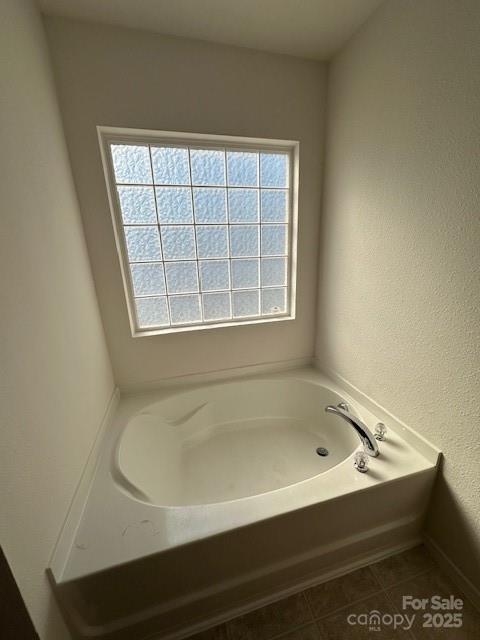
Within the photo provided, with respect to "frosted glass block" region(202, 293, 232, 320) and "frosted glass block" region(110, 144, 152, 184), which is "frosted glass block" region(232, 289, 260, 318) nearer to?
"frosted glass block" region(202, 293, 232, 320)

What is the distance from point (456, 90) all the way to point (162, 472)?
2042mm

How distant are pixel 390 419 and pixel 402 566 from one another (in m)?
0.60

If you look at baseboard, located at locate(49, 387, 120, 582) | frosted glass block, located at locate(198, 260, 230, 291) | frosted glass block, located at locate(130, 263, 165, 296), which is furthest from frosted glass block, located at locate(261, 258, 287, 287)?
baseboard, located at locate(49, 387, 120, 582)

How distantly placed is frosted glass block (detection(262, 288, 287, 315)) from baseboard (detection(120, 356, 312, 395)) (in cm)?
38

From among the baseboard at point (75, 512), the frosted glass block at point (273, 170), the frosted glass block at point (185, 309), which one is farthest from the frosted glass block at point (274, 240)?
the baseboard at point (75, 512)

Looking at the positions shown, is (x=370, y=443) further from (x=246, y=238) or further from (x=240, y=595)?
(x=246, y=238)

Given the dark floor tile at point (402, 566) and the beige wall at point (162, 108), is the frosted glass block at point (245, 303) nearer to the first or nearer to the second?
the beige wall at point (162, 108)

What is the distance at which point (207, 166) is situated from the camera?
1.55m

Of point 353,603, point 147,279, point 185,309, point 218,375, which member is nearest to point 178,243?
point 147,279

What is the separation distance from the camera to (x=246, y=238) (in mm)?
1715

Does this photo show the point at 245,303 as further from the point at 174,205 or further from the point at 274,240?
the point at 174,205

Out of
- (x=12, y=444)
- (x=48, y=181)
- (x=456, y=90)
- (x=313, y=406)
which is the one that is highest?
(x=456, y=90)

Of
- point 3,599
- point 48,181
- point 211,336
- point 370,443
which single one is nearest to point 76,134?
point 48,181

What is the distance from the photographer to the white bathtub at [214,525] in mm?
855
